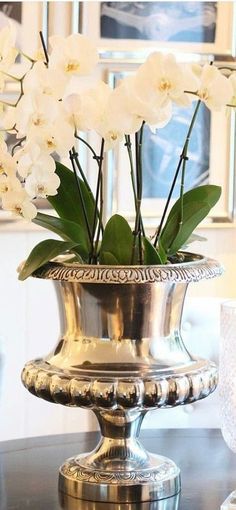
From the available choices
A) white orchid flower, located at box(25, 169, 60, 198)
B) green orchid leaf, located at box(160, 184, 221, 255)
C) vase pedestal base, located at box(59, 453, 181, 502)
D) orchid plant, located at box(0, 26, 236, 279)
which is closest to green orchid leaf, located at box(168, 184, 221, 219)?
green orchid leaf, located at box(160, 184, 221, 255)

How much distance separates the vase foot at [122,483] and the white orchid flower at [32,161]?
393mm

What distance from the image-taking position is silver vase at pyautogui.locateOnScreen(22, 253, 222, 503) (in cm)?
117

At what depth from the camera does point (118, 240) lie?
1228 millimetres

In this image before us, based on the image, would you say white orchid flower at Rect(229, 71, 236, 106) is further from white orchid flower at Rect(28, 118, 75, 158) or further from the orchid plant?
white orchid flower at Rect(28, 118, 75, 158)

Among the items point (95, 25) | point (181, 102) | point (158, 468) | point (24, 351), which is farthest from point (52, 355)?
point (95, 25)

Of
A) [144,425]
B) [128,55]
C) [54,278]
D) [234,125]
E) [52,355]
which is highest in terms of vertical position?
[128,55]

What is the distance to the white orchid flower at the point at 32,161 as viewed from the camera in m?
1.12

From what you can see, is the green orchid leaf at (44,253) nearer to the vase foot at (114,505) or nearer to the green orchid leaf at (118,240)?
the green orchid leaf at (118,240)

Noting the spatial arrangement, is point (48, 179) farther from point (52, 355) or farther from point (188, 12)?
point (188, 12)

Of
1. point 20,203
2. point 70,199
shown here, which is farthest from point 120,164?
point 20,203

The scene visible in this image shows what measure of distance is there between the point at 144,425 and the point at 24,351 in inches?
15.0

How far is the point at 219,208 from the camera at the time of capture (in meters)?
2.30

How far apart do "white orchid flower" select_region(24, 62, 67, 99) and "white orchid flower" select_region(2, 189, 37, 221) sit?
123mm

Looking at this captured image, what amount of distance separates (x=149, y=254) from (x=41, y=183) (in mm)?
174
